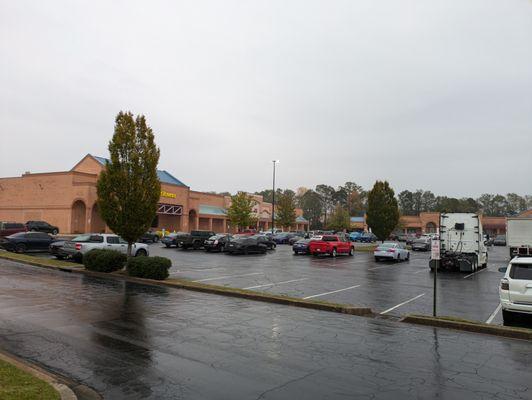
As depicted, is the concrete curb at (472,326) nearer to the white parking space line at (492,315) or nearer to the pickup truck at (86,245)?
the white parking space line at (492,315)

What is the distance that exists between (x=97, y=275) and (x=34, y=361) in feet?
39.4

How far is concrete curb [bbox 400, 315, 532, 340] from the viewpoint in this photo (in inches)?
351

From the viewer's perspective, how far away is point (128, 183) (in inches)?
714

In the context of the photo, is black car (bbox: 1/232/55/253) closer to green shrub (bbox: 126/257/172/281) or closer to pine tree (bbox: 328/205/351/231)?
green shrub (bbox: 126/257/172/281)

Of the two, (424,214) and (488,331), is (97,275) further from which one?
(424,214)

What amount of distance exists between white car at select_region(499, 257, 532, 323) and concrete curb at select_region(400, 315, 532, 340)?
710 mm

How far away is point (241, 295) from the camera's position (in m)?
13.1

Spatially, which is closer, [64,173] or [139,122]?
[139,122]

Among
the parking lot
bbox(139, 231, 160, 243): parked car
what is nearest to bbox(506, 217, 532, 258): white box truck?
the parking lot

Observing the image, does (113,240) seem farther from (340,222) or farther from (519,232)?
(340,222)

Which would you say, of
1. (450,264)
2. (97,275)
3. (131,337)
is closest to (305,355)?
(131,337)

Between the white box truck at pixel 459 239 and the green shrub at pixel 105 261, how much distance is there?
16913 millimetres

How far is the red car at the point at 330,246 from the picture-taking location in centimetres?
3306

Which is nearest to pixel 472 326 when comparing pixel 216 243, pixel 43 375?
pixel 43 375
